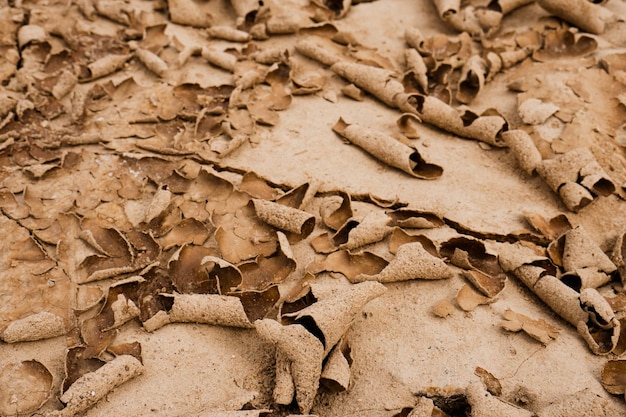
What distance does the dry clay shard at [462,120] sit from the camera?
119 inches

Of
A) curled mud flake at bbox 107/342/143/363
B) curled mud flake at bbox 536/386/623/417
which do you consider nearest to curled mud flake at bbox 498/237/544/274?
curled mud flake at bbox 536/386/623/417

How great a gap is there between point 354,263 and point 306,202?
0.39 m

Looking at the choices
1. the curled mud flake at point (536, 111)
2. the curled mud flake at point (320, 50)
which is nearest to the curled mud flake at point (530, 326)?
the curled mud flake at point (536, 111)

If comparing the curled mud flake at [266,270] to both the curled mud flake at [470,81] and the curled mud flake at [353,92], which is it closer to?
the curled mud flake at [353,92]

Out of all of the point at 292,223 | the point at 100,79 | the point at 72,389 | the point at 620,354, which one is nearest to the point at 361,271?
the point at 292,223

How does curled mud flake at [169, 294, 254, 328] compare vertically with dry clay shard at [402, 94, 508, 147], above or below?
below

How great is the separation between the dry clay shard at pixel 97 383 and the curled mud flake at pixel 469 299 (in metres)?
1.21

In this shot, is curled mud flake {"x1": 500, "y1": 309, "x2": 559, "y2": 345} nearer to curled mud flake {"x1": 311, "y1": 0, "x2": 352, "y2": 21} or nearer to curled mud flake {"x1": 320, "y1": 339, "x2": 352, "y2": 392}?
curled mud flake {"x1": 320, "y1": 339, "x2": 352, "y2": 392}

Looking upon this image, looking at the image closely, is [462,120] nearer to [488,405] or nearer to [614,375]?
[614,375]

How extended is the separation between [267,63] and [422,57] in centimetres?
98

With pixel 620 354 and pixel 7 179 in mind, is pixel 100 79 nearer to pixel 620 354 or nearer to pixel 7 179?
pixel 7 179

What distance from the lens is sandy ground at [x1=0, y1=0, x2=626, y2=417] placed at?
77.1 inches

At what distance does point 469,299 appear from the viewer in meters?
2.22

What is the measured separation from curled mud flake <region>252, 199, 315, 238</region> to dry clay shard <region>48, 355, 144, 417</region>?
32.4 inches
